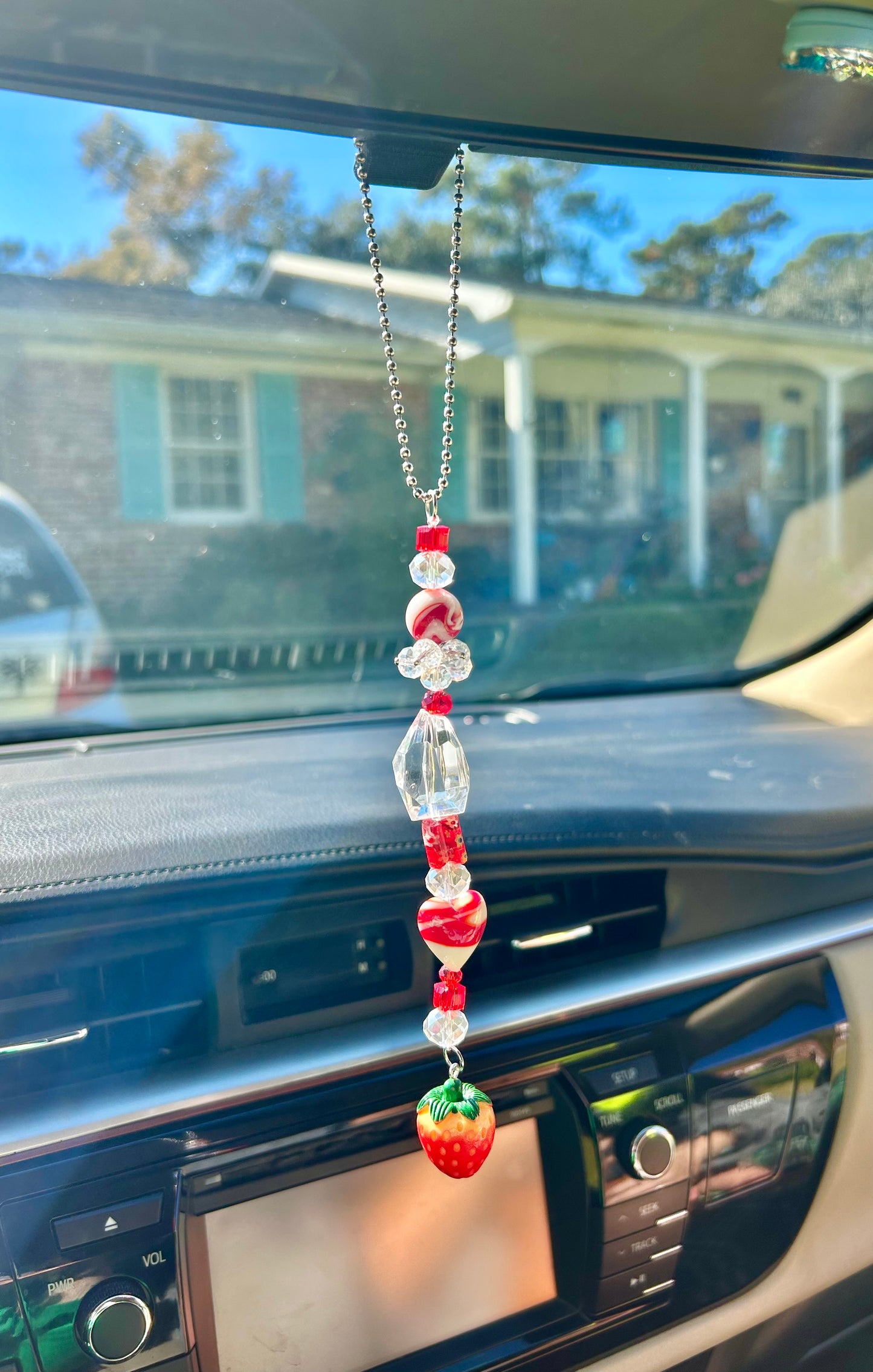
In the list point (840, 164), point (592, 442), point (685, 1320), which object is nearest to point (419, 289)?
point (840, 164)

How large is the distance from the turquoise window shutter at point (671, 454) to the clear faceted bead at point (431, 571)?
3.08m

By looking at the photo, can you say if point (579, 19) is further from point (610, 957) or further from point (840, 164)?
point (610, 957)

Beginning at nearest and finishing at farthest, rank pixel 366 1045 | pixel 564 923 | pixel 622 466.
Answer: pixel 366 1045, pixel 564 923, pixel 622 466

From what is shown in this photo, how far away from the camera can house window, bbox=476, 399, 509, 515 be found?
348 centimetres

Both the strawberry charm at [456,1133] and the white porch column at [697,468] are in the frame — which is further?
the white porch column at [697,468]

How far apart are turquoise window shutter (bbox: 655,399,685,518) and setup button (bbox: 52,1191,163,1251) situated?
3.41 m

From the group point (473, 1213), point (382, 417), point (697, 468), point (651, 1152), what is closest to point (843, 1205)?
point (651, 1152)

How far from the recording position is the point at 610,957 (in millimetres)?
1661

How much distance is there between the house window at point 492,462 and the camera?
348 cm

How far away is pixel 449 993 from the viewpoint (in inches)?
46.8

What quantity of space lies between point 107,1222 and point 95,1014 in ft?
0.79

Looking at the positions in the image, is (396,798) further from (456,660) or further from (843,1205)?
(843,1205)

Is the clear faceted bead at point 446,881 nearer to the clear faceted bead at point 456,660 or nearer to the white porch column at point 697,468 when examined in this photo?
the clear faceted bead at point 456,660

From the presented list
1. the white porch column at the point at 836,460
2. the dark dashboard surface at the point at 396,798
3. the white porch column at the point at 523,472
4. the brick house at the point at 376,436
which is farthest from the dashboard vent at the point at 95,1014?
the white porch column at the point at 836,460
